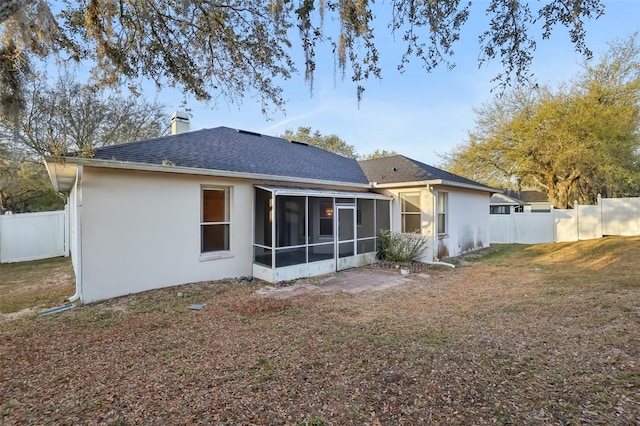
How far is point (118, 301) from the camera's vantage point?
20.6ft

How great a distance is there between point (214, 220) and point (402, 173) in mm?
7420

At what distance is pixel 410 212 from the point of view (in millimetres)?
11523

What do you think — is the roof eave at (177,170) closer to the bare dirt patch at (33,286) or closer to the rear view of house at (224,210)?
the rear view of house at (224,210)

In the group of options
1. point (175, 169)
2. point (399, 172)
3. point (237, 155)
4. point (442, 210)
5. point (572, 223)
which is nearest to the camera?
point (175, 169)

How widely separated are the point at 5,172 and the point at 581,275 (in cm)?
2297

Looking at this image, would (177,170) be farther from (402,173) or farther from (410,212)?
(402,173)

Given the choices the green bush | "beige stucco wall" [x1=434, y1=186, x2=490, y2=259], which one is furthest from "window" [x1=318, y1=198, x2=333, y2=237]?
"beige stucco wall" [x1=434, y1=186, x2=490, y2=259]

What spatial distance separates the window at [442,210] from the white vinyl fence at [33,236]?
48.2ft

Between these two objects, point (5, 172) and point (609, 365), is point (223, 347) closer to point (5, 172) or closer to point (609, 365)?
point (609, 365)

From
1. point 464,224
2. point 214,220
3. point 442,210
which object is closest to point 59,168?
point 214,220

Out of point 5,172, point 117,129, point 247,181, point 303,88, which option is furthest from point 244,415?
point 117,129

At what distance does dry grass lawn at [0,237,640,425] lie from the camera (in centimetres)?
269

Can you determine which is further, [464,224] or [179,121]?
[464,224]

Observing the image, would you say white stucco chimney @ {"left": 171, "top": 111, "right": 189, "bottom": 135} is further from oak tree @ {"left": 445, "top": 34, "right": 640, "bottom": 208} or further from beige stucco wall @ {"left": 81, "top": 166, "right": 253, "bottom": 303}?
oak tree @ {"left": 445, "top": 34, "right": 640, "bottom": 208}
